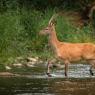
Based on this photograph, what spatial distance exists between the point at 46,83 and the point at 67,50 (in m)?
2.85

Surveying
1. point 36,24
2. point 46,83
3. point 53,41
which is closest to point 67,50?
point 53,41

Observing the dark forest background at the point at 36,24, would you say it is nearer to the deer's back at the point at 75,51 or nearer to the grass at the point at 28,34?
the grass at the point at 28,34

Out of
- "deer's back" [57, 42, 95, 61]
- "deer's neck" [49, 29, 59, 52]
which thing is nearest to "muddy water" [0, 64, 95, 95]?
"deer's back" [57, 42, 95, 61]

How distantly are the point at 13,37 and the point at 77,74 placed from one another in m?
5.06

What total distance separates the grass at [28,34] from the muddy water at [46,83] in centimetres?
252

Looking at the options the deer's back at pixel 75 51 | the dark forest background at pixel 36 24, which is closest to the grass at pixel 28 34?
the dark forest background at pixel 36 24

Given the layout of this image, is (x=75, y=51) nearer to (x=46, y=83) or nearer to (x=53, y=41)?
(x=53, y=41)

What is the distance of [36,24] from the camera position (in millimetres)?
24984

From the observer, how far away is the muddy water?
13.9m

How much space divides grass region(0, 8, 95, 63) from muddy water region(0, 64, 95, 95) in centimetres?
252

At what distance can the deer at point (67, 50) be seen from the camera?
58.4 ft

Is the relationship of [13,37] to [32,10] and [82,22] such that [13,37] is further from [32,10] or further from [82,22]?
[82,22]

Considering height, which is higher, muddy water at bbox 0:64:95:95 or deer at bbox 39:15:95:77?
deer at bbox 39:15:95:77

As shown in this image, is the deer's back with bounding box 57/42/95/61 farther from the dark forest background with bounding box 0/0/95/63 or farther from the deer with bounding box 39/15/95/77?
the dark forest background with bounding box 0/0/95/63
